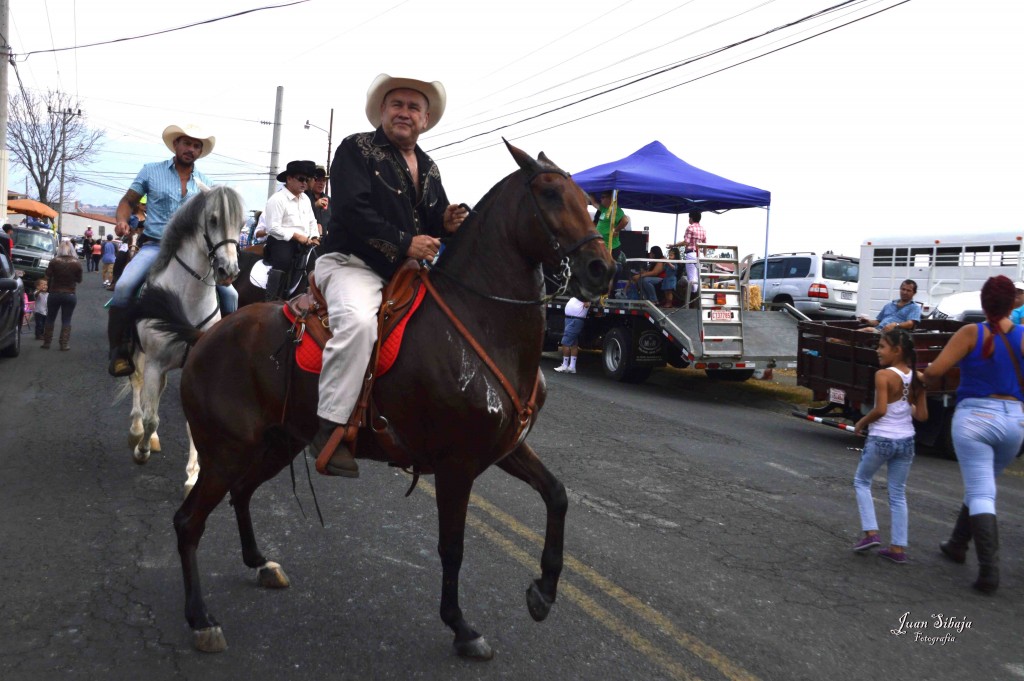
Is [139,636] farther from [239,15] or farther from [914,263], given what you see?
[914,263]

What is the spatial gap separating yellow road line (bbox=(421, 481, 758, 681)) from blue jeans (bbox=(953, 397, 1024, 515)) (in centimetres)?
249

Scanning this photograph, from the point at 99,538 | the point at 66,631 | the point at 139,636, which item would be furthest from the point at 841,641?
the point at 99,538

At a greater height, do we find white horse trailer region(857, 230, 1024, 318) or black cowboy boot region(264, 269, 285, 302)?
white horse trailer region(857, 230, 1024, 318)

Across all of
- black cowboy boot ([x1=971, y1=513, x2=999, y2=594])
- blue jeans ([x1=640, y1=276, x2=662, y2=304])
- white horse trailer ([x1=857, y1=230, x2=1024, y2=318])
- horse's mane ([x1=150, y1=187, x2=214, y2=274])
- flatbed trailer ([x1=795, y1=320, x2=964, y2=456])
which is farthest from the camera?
white horse trailer ([x1=857, y1=230, x2=1024, y2=318])

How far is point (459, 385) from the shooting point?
12.6 ft

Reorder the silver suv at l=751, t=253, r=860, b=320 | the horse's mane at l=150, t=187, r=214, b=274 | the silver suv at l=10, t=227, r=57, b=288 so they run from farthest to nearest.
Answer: the silver suv at l=10, t=227, r=57, b=288, the silver suv at l=751, t=253, r=860, b=320, the horse's mane at l=150, t=187, r=214, b=274

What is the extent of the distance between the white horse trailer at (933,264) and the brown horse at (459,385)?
1819 centimetres

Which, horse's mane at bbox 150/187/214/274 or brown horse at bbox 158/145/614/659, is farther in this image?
horse's mane at bbox 150/187/214/274

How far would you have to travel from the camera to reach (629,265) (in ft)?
52.6

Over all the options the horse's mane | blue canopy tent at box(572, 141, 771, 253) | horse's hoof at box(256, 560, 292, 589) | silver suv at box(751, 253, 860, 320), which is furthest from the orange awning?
horse's hoof at box(256, 560, 292, 589)

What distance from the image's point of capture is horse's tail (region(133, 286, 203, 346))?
16.7 ft

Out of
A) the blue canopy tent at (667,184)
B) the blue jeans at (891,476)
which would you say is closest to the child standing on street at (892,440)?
the blue jeans at (891,476)

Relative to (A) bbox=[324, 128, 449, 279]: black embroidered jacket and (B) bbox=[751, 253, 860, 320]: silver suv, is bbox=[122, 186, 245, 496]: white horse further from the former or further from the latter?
(B) bbox=[751, 253, 860, 320]: silver suv

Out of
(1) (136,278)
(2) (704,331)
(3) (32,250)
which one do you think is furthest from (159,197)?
(3) (32,250)
